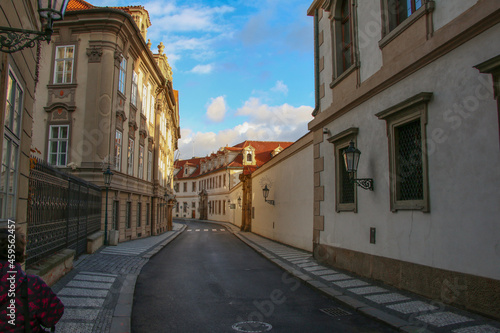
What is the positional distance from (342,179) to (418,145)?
3435 mm

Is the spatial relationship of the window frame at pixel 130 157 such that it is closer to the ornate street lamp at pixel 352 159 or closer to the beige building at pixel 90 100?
the beige building at pixel 90 100

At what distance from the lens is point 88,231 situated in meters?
14.2

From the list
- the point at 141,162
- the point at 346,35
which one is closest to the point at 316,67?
the point at 346,35

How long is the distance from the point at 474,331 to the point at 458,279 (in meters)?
1.32

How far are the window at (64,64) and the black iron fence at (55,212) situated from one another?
286 inches

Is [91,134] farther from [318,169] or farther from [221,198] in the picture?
[221,198]

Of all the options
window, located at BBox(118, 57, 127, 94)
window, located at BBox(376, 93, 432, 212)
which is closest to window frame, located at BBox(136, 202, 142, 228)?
window, located at BBox(118, 57, 127, 94)

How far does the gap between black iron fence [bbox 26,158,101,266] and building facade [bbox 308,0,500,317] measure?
716 cm

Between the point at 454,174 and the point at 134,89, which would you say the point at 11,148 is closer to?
the point at 454,174

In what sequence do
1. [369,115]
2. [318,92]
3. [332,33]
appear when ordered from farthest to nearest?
[318,92] → [332,33] → [369,115]

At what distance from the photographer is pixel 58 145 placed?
18047 mm

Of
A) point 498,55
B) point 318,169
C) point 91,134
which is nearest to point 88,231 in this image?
point 91,134

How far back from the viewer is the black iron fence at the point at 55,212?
7512mm

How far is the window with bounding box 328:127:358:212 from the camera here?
33.9ft
